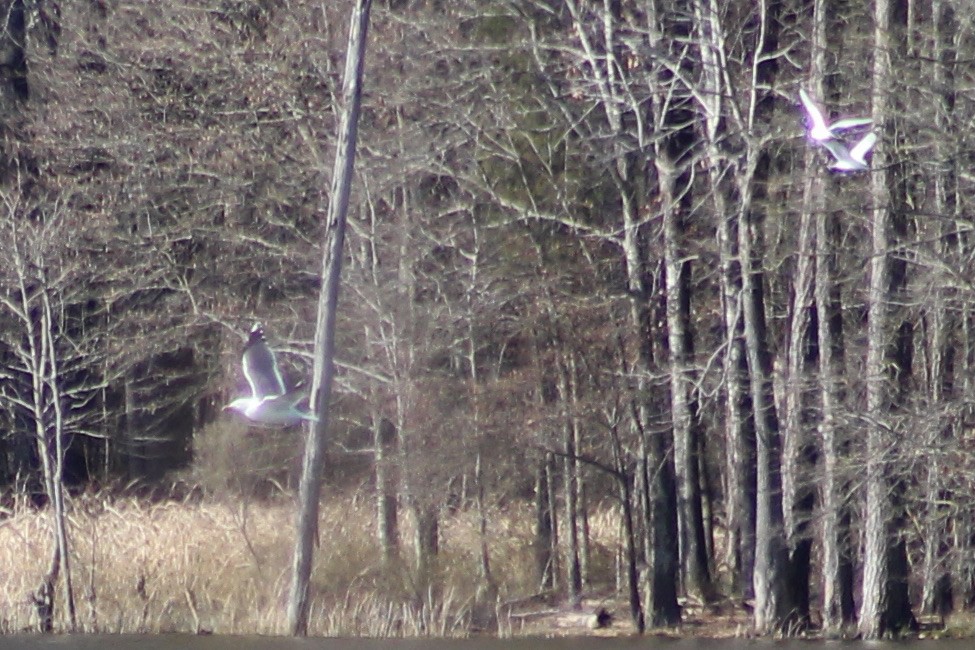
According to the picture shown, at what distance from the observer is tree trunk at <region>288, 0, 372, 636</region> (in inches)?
622

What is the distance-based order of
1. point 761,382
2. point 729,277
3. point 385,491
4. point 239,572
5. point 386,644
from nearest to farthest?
point 386,644 → point 761,382 → point 239,572 → point 729,277 → point 385,491

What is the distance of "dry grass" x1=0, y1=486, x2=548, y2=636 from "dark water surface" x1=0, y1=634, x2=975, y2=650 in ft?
1.40

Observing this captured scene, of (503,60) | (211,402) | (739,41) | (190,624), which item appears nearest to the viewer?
(190,624)

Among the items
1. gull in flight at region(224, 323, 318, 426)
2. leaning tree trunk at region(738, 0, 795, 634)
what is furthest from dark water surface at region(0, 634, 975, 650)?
gull in flight at region(224, 323, 318, 426)

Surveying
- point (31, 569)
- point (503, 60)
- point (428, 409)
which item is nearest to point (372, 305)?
point (428, 409)

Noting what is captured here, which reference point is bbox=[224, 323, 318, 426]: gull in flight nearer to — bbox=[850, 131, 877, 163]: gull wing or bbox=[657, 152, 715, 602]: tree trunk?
bbox=[850, 131, 877, 163]: gull wing

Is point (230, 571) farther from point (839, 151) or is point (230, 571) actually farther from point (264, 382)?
point (839, 151)

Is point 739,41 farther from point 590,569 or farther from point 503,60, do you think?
point 590,569

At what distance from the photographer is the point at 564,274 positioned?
17797 mm

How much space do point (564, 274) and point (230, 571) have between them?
5.14 m

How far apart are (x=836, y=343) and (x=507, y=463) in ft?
13.2

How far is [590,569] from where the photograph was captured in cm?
2003

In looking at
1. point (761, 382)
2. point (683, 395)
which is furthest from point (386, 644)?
point (761, 382)

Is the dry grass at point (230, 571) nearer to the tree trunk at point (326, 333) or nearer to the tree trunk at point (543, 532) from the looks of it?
the tree trunk at point (543, 532)
